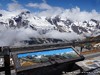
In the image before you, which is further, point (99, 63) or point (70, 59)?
point (99, 63)

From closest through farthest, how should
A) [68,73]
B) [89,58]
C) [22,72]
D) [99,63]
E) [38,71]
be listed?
[22,72]
[38,71]
[68,73]
[99,63]
[89,58]

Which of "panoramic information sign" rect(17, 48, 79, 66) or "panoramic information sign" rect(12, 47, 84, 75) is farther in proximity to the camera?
"panoramic information sign" rect(17, 48, 79, 66)

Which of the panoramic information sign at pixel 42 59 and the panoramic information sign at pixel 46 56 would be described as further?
the panoramic information sign at pixel 46 56

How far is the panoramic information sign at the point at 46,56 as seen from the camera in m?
5.87

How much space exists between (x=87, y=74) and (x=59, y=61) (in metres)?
1.39

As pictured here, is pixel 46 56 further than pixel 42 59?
Yes

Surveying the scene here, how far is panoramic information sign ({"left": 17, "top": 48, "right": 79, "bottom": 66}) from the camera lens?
5.87 meters

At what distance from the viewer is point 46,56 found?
638 cm

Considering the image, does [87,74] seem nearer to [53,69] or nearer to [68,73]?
[68,73]

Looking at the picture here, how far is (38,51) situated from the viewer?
6445 millimetres

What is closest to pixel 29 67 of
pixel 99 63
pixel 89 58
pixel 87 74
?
pixel 87 74

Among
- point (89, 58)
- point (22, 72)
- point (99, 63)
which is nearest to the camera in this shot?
point (22, 72)

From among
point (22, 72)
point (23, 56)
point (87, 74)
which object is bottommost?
point (87, 74)

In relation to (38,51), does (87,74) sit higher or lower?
lower
